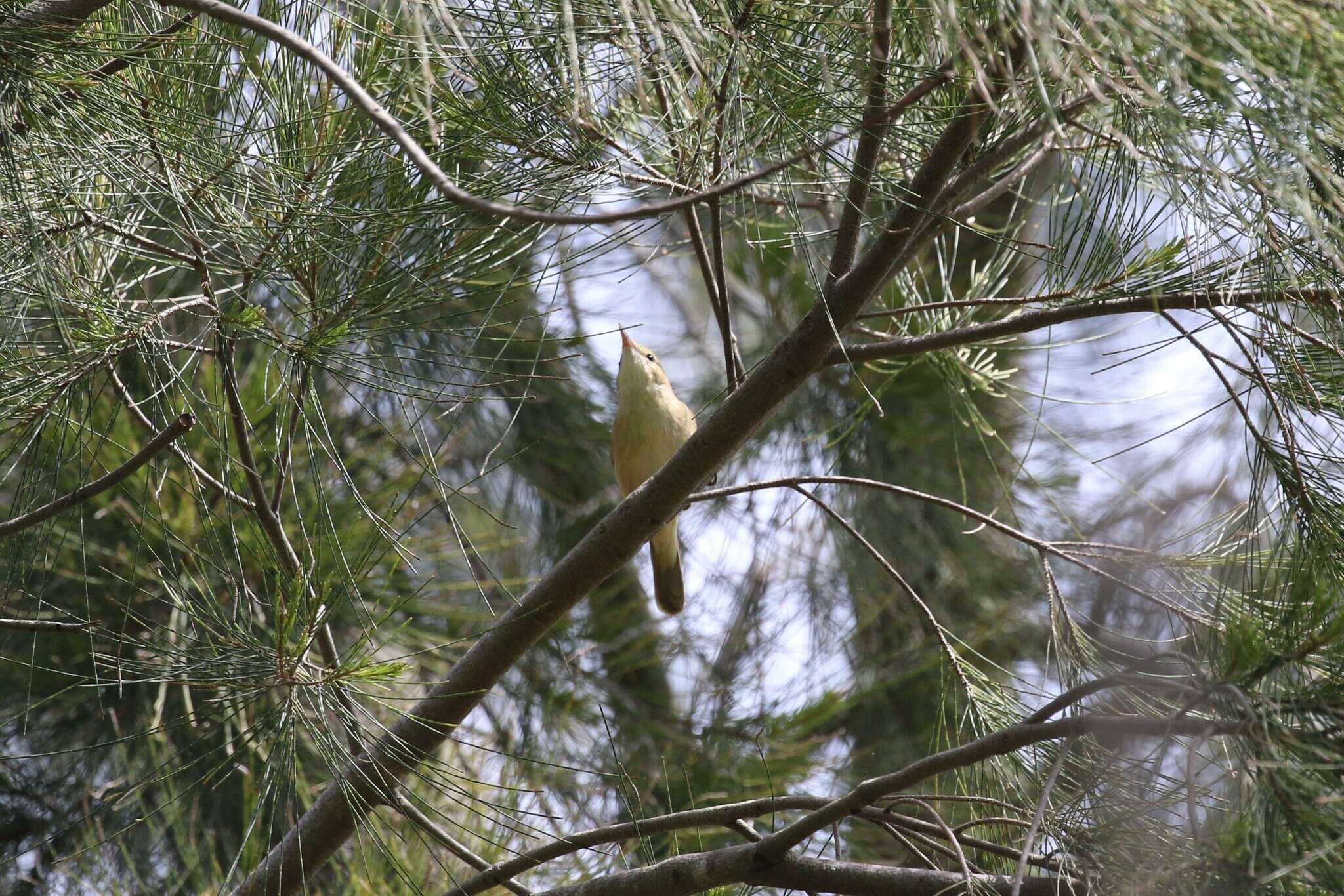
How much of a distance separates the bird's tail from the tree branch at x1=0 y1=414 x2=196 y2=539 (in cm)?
182

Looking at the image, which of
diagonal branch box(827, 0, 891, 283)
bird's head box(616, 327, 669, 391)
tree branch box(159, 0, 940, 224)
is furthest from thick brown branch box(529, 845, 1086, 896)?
bird's head box(616, 327, 669, 391)

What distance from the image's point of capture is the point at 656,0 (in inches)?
46.3

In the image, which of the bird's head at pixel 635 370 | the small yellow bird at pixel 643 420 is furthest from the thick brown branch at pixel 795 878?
the bird's head at pixel 635 370

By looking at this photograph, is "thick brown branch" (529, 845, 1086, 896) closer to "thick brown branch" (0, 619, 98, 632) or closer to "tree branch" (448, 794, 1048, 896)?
"tree branch" (448, 794, 1048, 896)

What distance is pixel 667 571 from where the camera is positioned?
3135 mm

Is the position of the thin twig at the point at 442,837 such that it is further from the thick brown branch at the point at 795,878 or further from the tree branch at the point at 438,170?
the tree branch at the point at 438,170

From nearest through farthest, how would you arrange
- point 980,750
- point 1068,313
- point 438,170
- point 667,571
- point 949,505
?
1. point 438,170
2. point 980,750
3. point 1068,313
4. point 949,505
5. point 667,571

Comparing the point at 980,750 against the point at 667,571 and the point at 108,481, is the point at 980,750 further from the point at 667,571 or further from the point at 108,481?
the point at 667,571

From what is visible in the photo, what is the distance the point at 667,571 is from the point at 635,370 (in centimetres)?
59

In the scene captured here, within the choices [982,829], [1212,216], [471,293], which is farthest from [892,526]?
[1212,216]

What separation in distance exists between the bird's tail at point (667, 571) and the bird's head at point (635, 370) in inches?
16.5

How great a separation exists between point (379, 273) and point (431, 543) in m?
A: 1.76

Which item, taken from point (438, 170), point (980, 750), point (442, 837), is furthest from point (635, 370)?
point (438, 170)

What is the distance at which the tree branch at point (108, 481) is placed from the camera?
1.28 metres
